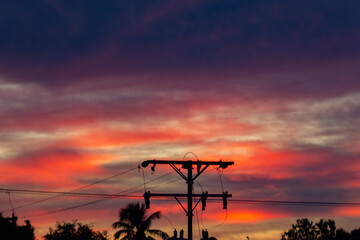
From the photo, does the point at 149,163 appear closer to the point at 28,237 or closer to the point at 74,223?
the point at 28,237

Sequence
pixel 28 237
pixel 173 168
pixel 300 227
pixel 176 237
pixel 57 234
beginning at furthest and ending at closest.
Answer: pixel 300 227 → pixel 57 234 → pixel 28 237 → pixel 176 237 → pixel 173 168

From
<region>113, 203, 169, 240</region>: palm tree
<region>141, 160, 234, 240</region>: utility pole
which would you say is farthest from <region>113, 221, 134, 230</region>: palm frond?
<region>141, 160, 234, 240</region>: utility pole

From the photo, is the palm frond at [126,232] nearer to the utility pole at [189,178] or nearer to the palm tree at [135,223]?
the palm tree at [135,223]

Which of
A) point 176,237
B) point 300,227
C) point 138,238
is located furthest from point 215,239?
point 300,227

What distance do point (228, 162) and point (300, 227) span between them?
4813 inches

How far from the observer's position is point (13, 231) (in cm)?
7975

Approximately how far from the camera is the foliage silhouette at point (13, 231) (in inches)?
3072

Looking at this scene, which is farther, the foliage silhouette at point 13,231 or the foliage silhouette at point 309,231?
the foliage silhouette at point 309,231

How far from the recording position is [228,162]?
53.2 m

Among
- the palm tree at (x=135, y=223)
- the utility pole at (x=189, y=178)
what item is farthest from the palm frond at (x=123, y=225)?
the utility pole at (x=189, y=178)

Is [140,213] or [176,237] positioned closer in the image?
[176,237]

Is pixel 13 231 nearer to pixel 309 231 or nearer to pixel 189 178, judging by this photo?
pixel 189 178

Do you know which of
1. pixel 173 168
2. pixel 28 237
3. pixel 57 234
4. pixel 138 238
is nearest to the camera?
pixel 173 168

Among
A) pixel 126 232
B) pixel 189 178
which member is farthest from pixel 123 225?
pixel 189 178
